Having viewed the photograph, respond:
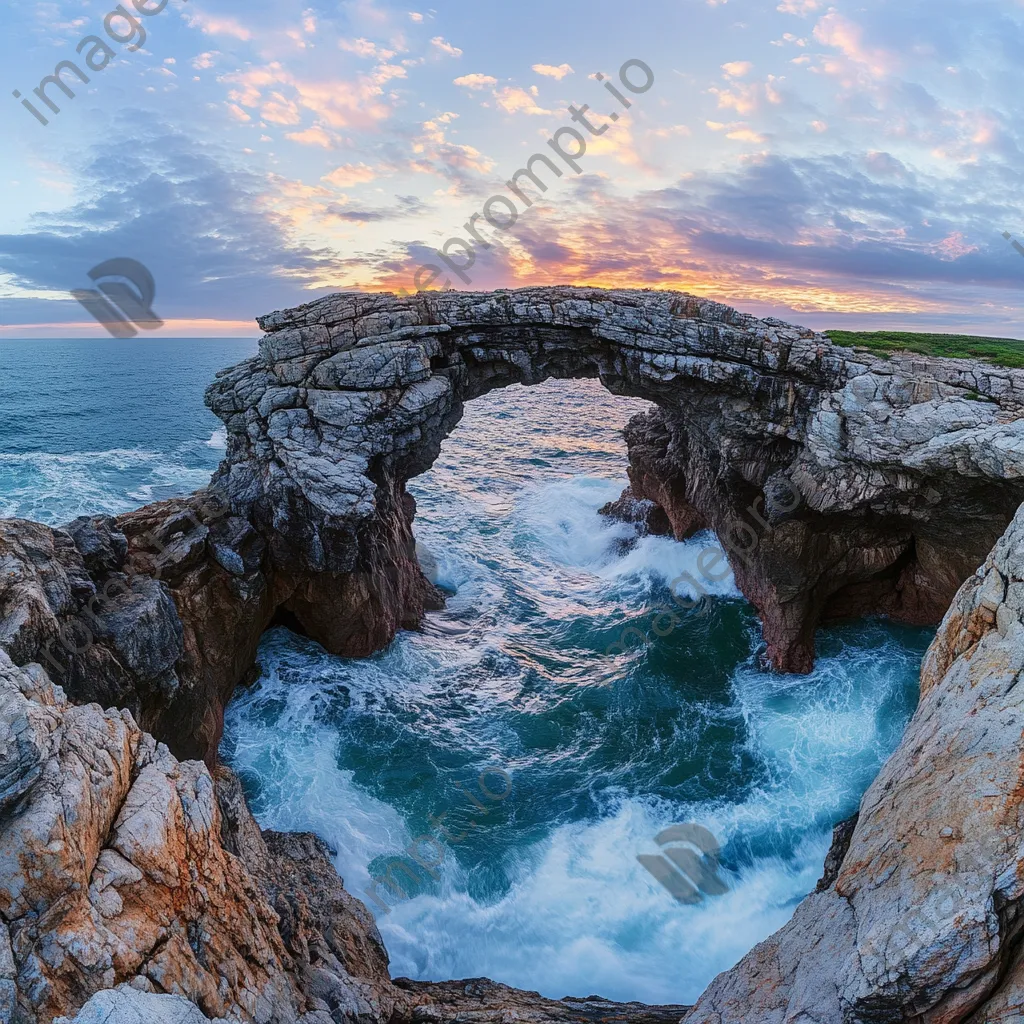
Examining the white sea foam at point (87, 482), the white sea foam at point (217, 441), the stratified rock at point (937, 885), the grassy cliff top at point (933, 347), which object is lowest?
the white sea foam at point (87, 482)

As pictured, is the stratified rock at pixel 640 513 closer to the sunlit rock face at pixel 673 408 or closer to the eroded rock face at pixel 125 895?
the sunlit rock face at pixel 673 408

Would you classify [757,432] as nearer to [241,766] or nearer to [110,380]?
[241,766]

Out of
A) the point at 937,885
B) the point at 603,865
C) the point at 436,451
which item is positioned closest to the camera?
the point at 937,885

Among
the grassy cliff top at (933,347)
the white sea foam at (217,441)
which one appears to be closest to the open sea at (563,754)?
the grassy cliff top at (933,347)

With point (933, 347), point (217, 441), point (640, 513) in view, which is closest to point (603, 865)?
point (640, 513)

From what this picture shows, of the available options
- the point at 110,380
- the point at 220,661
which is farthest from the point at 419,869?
the point at 110,380

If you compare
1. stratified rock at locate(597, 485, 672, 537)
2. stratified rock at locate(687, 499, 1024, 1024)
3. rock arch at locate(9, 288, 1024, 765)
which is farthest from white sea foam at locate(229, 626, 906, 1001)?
stratified rock at locate(597, 485, 672, 537)

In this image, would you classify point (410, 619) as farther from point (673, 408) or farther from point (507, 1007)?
point (507, 1007)
